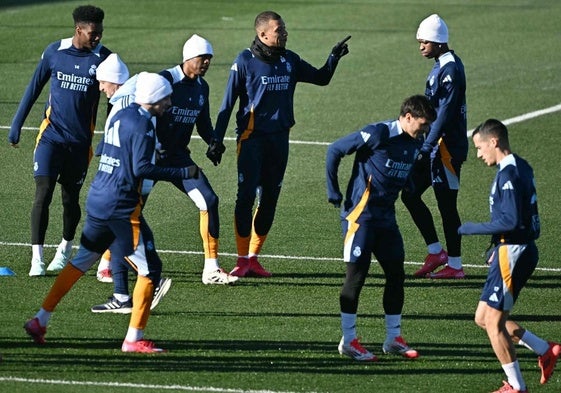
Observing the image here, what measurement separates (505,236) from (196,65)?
420 centimetres

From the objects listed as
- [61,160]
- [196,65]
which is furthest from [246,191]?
[61,160]

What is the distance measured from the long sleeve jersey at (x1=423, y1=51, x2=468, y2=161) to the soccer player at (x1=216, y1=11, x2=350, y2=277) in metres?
1.49

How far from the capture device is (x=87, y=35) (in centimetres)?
1380

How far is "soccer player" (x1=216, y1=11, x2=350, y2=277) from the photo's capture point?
1407cm

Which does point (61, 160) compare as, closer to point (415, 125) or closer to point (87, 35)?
point (87, 35)

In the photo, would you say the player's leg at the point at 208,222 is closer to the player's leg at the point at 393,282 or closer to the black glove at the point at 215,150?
the black glove at the point at 215,150

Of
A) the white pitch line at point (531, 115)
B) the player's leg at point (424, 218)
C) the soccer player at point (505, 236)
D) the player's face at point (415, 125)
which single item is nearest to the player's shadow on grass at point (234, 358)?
the soccer player at point (505, 236)

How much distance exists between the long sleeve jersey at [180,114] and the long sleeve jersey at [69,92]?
0.80 meters

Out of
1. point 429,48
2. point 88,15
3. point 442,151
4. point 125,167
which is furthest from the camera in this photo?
point 442,151

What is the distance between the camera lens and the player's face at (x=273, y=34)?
14.0m

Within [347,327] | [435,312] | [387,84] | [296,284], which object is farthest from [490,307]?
[387,84]

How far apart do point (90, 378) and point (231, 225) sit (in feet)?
18.8

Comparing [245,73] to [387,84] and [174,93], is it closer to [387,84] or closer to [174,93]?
[174,93]

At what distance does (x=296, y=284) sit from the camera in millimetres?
13867
